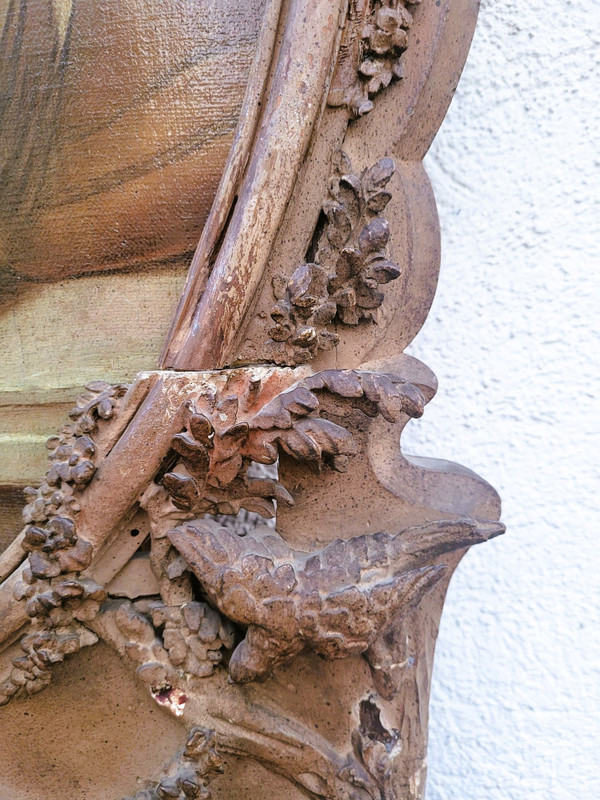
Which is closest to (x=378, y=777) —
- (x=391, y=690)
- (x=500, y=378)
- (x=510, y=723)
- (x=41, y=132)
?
(x=391, y=690)

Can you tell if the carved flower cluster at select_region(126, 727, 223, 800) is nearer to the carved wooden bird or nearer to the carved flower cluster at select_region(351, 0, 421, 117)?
the carved wooden bird

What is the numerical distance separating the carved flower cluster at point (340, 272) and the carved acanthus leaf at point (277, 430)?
0.14 ft

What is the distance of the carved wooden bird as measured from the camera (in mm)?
498

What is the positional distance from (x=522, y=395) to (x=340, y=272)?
336 millimetres

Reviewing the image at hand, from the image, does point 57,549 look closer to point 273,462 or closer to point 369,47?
point 273,462

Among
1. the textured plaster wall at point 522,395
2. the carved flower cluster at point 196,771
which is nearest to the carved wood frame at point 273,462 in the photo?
the carved flower cluster at point 196,771

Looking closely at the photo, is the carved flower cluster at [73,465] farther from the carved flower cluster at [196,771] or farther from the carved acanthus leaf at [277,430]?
the carved flower cluster at [196,771]

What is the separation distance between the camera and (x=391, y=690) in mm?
550

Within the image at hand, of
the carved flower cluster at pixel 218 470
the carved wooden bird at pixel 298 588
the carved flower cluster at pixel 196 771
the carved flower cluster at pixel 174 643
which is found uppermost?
the carved flower cluster at pixel 218 470

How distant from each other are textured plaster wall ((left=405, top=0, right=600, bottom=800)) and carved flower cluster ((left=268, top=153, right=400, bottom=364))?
0.87 feet

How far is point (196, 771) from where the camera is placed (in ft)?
1.71

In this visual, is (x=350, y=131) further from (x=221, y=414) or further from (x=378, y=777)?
(x=378, y=777)

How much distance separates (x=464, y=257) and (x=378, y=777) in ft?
1.73

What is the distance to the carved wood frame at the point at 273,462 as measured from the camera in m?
0.50
